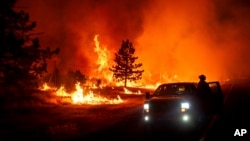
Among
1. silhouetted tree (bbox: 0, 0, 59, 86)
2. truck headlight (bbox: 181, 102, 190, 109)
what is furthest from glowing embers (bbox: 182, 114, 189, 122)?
silhouetted tree (bbox: 0, 0, 59, 86)

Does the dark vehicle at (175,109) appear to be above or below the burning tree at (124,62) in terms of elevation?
below

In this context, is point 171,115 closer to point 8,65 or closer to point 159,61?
point 8,65

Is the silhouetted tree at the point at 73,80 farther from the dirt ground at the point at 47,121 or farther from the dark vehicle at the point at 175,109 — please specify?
the dark vehicle at the point at 175,109

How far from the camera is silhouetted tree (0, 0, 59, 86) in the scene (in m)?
14.3

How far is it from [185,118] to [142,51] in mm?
66816

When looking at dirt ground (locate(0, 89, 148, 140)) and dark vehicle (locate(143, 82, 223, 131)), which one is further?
dirt ground (locate(0, 89, 148, 140))

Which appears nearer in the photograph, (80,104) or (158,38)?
(80,104)

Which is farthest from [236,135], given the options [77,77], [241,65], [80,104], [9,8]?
[241,65]

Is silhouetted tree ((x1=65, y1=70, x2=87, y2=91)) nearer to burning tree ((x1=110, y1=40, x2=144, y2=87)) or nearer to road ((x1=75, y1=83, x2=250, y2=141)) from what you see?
burning tree ((x1=110, y1=40, x2=144, y2=87))

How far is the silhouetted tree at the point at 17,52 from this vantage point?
14.3m

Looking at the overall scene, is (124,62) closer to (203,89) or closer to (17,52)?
(203,89)

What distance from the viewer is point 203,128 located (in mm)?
13688

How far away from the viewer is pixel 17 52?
1449cm

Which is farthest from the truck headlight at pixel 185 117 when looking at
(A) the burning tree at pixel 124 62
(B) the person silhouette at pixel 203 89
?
(A) the burning tree at pixel 124 62
